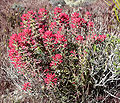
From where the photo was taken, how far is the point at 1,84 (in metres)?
2.71

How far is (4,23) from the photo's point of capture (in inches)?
166

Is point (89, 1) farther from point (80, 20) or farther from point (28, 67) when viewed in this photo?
point (28, 67)

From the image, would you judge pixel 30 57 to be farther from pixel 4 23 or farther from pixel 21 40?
pixel 4 23

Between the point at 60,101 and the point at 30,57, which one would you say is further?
the point at 60,101

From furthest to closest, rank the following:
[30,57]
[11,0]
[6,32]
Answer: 1. [11,0]
2. [6,32]
3. [30,57]

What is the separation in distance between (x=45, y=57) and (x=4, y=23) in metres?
2.45

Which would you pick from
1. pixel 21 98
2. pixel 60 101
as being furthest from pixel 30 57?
pixel 21 98

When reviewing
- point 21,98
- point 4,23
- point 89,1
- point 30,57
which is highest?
point 89,1

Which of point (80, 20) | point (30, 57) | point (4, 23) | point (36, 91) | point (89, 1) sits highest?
point (89, 1)

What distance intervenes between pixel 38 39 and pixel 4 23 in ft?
8.35

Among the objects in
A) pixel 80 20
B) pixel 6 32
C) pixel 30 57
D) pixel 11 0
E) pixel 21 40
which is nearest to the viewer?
pixel 21 40

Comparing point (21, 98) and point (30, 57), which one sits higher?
point (30, 57)

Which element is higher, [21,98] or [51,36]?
[51,36]

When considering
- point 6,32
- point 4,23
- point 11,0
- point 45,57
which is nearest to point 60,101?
point 45,57
